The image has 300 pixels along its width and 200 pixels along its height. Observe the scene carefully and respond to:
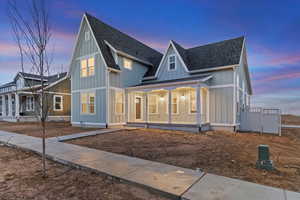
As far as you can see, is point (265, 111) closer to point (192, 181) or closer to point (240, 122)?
point (240, 122)

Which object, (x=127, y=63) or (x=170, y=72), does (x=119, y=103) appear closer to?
(x=127, y=63)

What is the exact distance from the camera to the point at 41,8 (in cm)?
425

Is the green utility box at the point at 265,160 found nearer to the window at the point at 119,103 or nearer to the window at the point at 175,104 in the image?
the window at the point at 175,104

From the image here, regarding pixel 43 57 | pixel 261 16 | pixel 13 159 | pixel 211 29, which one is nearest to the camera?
pixel 43 57

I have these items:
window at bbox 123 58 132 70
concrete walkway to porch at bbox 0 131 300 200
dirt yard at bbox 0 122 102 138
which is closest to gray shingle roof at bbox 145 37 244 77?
window at bbox 123 58 132 70

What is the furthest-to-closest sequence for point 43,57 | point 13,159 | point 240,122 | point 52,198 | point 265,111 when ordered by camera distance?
point 240,122
point 265,111
point 13,159
point 43,57
point 52,198

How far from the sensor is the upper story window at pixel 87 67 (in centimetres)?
1429

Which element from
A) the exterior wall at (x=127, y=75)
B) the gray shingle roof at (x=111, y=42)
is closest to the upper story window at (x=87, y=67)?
the gray shingle roof at (x=111, y=42)

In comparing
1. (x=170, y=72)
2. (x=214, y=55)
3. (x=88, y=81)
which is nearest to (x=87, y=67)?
(x=88, y=81)

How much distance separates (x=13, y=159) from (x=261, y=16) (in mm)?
20006

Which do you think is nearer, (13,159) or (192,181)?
(192,181)

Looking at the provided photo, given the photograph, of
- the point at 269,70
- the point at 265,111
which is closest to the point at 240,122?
the point at 265,111

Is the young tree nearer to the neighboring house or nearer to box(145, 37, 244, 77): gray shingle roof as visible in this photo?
box(145, 37, 244, 77): gray shingle roof

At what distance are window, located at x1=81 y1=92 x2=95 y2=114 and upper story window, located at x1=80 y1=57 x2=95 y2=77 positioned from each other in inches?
75.2
